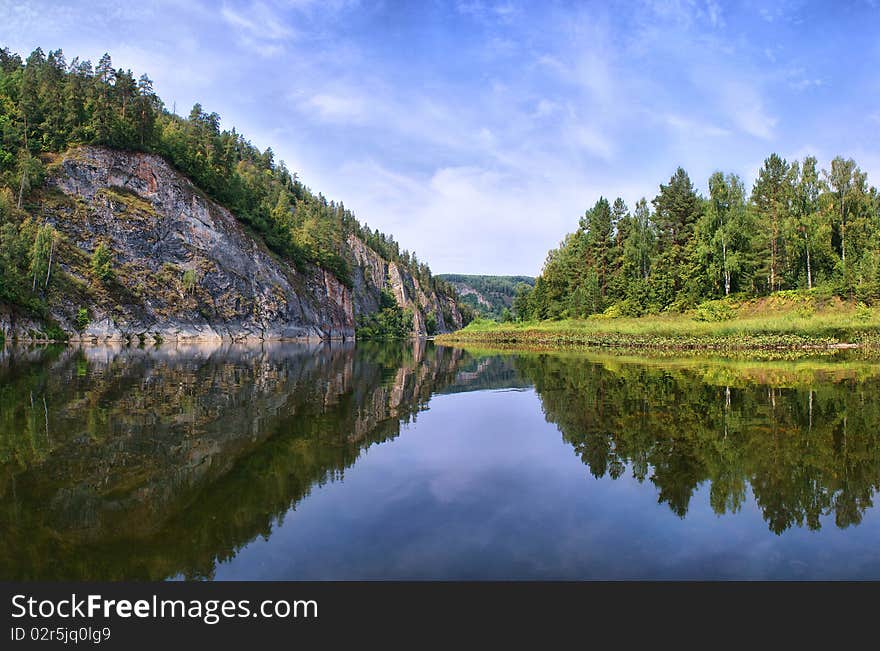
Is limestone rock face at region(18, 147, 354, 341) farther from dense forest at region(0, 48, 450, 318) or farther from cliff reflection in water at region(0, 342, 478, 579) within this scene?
cliff reflection in water at region(0, 342, 478, 579)

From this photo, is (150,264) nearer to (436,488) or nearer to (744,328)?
(744,328)

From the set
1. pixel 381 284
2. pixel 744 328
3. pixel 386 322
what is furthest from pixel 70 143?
pixel 381 284

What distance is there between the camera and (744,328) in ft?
147

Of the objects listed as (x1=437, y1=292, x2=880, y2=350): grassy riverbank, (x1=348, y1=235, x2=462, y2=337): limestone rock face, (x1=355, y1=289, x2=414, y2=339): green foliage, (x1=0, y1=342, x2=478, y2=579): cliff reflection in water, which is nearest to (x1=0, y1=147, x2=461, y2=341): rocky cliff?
(x1=437, y1=292, x2=880, y2=350): grassy riverbank

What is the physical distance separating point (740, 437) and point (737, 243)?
200 feet

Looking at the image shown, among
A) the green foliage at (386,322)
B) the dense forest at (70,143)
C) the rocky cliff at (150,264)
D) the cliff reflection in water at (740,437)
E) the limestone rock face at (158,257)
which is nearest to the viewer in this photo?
the cliff reflection in water at (740,437)

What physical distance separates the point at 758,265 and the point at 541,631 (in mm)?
70361

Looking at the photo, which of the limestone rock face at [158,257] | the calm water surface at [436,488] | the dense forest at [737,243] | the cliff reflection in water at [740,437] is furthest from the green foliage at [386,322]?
the calm water surface at [436,488]

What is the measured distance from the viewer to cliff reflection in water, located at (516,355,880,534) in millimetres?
7609

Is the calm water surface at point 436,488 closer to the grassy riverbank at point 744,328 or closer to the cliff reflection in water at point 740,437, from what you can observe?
the cliff reflection in water at point 740,437

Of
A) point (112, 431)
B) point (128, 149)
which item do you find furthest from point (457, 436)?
point (128, 149)

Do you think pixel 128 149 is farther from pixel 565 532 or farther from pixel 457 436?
pixel 565 532

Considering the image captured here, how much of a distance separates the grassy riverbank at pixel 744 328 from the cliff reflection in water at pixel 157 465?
37.9m

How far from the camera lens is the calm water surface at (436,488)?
5.50 meters
